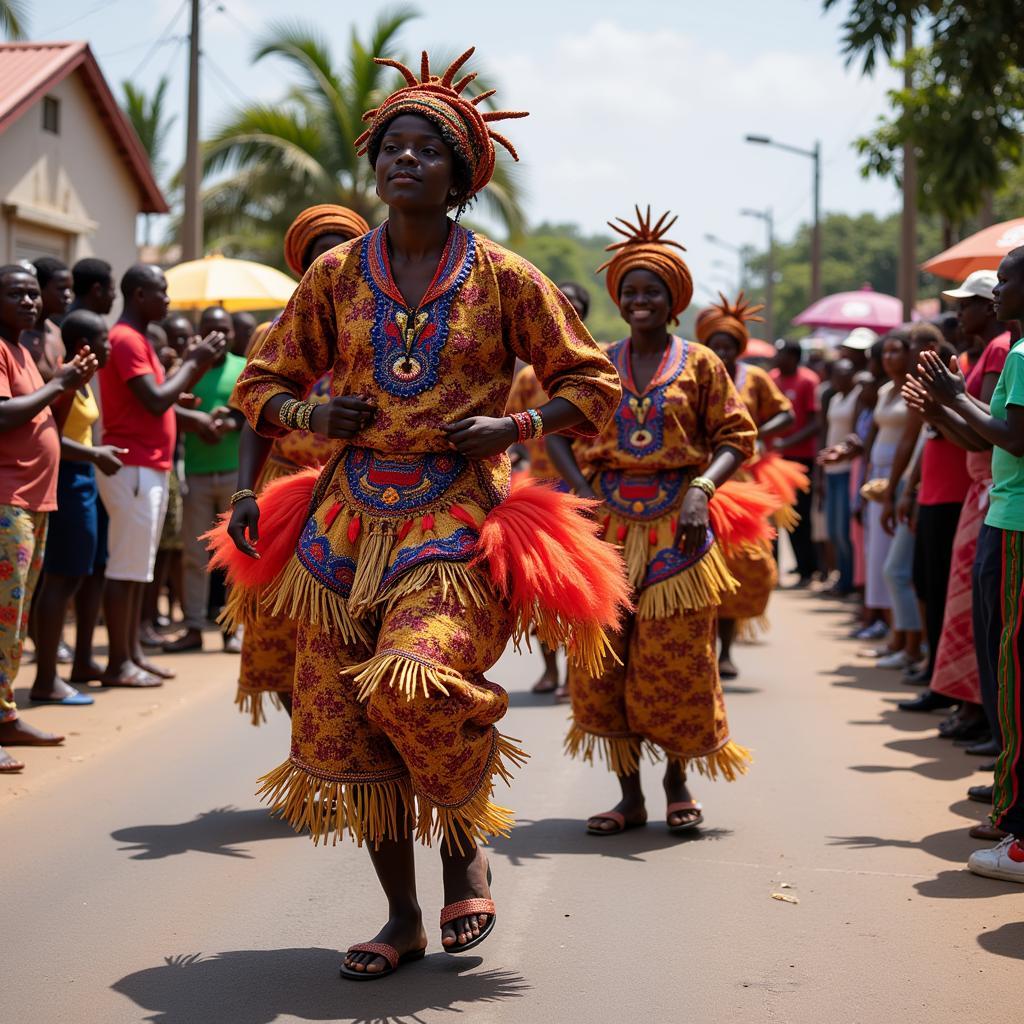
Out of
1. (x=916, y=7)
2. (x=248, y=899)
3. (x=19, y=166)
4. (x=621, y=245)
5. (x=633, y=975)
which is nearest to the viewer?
(x=633, y=975)

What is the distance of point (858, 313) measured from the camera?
18438 mm

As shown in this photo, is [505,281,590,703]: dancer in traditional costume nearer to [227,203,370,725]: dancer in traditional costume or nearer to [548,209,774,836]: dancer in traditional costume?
[227,203,370,725]: dancer in traditional costume

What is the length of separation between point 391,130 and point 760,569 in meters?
5.72

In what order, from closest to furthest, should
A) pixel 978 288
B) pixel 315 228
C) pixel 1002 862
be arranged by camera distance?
pixel 1002 862 < pixel 315 228 < pixel 978 288

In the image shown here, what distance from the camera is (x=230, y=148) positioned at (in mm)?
28984

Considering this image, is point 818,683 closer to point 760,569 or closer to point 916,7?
point 760,569

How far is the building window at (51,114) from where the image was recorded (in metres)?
19.8

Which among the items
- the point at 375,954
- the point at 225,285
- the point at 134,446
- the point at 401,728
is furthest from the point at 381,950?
the point at 225,285

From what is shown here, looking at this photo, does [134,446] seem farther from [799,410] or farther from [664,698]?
[799,410]

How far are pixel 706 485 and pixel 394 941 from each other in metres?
2.41

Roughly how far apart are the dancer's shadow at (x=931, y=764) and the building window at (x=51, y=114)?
51.1 ft

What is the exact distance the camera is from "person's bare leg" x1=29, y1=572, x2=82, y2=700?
8.18 m

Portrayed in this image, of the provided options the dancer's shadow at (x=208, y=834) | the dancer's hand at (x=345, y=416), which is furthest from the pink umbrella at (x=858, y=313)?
the dancer's hand at (x=345, y=416)

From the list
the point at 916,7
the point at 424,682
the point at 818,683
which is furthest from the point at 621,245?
the point at 916,7
